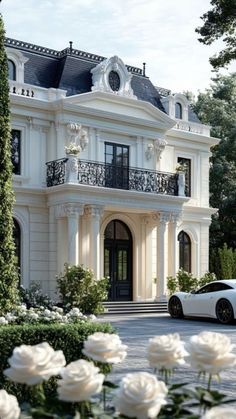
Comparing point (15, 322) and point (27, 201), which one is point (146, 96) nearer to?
point (27, 201)

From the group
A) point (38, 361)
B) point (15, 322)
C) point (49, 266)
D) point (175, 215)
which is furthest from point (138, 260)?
point (38, 361)

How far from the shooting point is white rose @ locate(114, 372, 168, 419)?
270 centimetres

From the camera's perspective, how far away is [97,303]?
2238cm

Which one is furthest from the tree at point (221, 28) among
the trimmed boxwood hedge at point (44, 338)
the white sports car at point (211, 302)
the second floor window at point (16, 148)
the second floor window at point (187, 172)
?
the trimmed boxwood hedge at point (44, 338)

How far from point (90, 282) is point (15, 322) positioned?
42.5 feet

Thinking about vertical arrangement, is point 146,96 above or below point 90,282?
above

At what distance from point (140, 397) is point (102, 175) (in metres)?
22.7

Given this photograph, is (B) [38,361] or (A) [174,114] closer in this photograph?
(B) [38,361]

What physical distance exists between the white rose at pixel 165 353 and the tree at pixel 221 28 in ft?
54.1

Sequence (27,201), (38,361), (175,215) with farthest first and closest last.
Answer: (175,215)
(27,201)
(38,361)

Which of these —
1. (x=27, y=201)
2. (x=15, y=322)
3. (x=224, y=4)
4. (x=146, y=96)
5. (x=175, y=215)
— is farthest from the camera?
(x=146, y=96)

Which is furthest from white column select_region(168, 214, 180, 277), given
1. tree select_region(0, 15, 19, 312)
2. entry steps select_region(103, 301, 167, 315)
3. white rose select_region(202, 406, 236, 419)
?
white rose select_region(202, 406, 236, 419)

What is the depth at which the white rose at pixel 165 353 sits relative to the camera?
3176mm

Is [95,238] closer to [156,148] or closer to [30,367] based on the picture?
[156,148]
